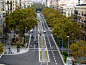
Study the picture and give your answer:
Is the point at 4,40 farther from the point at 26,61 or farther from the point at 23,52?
the point at 26,61

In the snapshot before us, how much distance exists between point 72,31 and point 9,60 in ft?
76.5

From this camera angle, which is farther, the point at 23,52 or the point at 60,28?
the point at 60,28

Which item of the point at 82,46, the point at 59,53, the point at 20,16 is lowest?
the point at 59,53

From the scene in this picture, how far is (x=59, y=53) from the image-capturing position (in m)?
54.4

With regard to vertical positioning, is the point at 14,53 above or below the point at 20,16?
below

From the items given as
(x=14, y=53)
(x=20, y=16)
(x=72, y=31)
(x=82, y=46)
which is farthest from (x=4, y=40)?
(x=82, y=46)

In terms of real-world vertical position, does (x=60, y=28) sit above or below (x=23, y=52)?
above

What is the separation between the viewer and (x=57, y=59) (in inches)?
1897

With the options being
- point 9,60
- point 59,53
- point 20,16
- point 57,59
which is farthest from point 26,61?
point 20,16

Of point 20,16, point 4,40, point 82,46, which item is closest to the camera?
point 82,46

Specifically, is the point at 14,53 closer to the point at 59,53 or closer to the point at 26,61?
the point at 26,61

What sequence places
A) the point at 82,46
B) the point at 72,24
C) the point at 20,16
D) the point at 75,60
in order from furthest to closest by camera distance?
1. the point at 20,16
2. the point at 72,24
3. the point at 75,60
4. the point at 82,46

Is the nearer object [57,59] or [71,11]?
[57,59]

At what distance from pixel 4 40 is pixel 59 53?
27.9m
